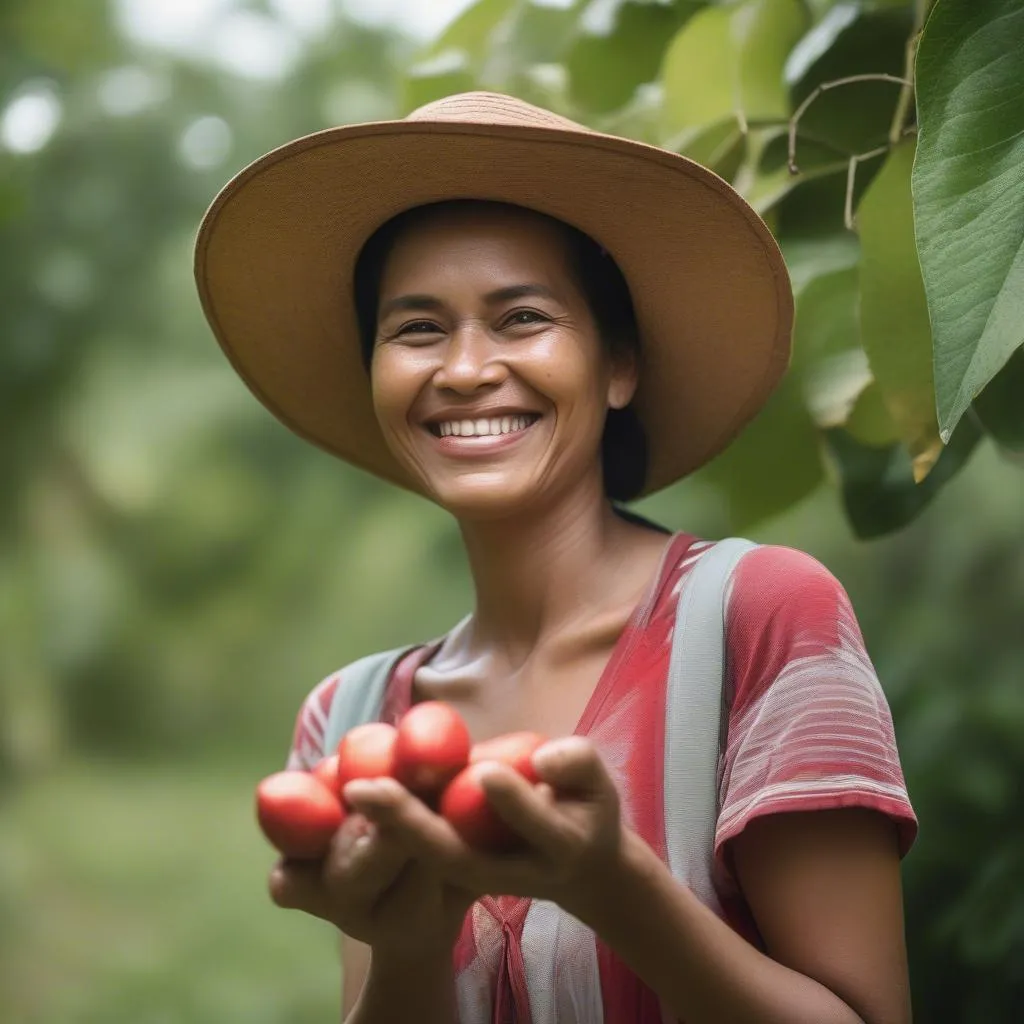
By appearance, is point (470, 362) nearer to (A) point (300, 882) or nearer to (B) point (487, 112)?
(B) point (487, 112)

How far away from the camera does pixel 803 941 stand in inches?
54.1

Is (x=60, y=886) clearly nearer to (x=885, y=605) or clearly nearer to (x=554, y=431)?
(x=885, y=605)

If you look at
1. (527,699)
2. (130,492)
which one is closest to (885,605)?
(527,699)

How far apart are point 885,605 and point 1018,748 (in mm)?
499

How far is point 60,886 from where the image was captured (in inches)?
257

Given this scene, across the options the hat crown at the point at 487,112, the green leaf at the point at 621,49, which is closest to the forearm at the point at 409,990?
the hat crown at the point at 487,112

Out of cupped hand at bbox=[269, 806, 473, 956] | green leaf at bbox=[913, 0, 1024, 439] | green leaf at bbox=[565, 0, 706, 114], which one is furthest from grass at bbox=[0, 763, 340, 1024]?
green leaf at bbox=[913, 0, 1024, 439]

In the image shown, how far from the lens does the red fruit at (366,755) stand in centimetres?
120

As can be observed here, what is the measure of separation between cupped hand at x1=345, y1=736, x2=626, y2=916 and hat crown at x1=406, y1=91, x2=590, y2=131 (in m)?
0.74

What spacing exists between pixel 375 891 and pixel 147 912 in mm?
5529

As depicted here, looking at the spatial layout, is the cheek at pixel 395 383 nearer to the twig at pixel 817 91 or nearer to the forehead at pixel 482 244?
the forehead at pixel 482 244

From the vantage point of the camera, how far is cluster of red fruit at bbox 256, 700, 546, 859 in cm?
114

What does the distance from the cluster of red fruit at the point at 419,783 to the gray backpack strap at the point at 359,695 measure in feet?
1.95

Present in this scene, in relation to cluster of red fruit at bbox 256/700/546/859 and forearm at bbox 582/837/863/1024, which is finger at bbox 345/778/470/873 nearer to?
cluster of red fruit at bbox 256/700/546/859
